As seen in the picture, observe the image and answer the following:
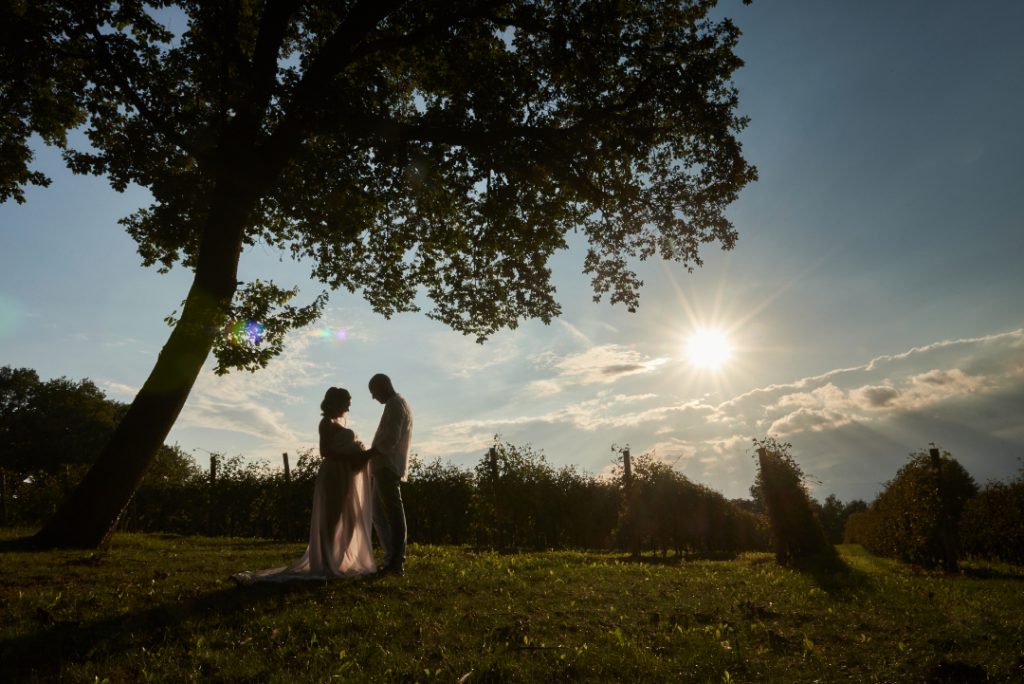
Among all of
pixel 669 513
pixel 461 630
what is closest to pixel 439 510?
pixel 669 513

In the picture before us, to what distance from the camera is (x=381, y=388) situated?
29.2 ft

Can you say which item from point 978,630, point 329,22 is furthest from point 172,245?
point 978,630

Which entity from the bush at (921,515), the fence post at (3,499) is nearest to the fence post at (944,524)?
the bush at (921,515)

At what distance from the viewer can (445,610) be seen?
679 centimetres

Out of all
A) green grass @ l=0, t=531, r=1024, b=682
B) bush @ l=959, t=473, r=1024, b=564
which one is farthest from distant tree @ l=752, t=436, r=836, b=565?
green grass @ l=0, t=531, r=1024, b=682

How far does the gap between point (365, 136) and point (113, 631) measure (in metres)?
10.9

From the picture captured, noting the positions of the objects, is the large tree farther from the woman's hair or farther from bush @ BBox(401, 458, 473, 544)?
bush @ BBox(401, 458, 473, 544)

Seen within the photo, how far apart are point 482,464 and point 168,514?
14.9m

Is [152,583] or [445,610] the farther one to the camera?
[152,583]

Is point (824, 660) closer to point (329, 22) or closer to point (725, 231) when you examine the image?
point (725, 231)

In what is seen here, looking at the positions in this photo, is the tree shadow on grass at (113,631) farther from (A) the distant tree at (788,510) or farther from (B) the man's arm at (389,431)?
(A) the distant tree at (788,510)

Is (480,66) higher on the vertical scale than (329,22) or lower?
lower

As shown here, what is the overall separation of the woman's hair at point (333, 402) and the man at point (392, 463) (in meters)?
0.55

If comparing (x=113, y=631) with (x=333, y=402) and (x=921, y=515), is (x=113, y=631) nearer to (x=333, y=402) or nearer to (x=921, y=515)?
(x=333, y=402)
